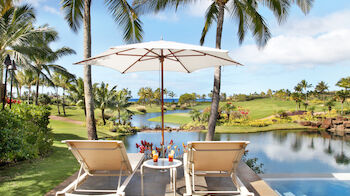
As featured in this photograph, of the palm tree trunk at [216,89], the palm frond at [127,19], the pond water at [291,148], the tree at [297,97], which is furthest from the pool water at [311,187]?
the tree at [297,97]

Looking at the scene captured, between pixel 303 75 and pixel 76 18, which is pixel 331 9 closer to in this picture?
pixel 303 75

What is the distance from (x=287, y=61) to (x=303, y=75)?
8.43 feet

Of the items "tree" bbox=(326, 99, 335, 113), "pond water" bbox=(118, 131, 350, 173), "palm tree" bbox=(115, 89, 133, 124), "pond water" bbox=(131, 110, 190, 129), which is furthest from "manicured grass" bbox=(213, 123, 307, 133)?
"palm tree" bbox=(115, 89, 133, 124)

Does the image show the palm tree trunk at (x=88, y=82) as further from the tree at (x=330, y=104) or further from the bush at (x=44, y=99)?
the bush at (x=44, y=99)

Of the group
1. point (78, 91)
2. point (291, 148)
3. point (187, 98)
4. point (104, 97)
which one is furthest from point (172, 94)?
point (291, 148)

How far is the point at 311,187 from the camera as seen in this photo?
4559mm

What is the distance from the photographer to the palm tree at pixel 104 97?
1614 cm

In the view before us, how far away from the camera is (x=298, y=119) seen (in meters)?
16.2

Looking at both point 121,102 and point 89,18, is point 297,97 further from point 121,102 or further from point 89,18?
point 89,18

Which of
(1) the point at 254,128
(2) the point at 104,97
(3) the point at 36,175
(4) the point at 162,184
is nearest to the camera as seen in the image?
(4) the point at 162,184

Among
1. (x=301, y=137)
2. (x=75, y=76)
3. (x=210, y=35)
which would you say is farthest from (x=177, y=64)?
(x=75, y=76)

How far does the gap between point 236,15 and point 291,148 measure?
816cm

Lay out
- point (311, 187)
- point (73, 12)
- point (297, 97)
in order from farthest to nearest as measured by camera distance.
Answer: point (297, 97)
point (73, 12)
point (311, 187)

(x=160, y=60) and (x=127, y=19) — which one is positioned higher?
(x=127, y=19)
